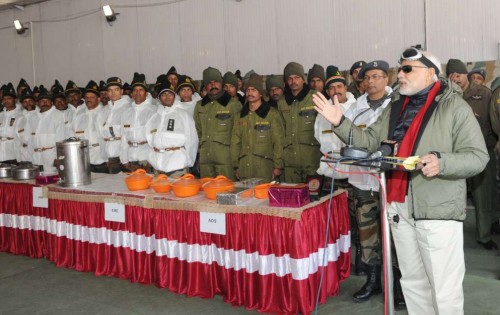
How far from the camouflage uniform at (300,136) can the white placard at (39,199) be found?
7.39 feet

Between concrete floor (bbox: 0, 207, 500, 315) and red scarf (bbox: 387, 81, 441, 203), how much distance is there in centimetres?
113

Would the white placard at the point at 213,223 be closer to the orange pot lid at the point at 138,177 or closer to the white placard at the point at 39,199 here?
the orange pot lid at the point at 138,177

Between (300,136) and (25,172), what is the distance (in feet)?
8.68

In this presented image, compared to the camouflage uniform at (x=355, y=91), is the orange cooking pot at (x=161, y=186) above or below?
below

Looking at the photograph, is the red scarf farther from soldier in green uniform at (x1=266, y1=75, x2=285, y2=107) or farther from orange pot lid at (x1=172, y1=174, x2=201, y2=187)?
soldier in green uniform at (x1=266, y1=75, x2=285, y2=107)

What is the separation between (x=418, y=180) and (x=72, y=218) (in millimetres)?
2987

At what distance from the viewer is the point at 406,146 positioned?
7.78ft

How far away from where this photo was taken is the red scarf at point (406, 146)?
236 centimetres

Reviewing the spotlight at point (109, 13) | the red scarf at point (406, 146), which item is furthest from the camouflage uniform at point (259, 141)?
the spotlight at point (109, 13)

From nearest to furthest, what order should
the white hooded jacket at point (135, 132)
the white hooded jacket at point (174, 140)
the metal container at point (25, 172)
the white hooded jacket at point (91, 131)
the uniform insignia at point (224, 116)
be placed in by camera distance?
the metal container at point (25, 172) < the white hooded jacket at point (174, 140) < the uniform insignia at point (224, 116) < the white hooded jacket at point (135, 132) < the white hooded jacket at point (91, 131)

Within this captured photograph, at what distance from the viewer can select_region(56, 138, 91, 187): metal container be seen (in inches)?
166

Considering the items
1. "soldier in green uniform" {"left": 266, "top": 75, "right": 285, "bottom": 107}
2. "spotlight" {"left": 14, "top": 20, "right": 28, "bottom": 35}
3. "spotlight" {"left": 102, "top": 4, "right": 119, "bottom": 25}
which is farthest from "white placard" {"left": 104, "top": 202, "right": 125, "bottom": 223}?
"spotlight" {"left": 14, "top": 20, "right": 28, "bottom": 35}

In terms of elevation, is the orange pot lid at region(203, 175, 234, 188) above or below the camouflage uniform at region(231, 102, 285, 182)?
below

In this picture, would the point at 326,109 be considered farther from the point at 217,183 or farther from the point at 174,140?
the point at 174,140
